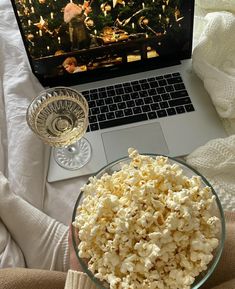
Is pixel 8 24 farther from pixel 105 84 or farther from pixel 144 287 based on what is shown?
pixel 144 287

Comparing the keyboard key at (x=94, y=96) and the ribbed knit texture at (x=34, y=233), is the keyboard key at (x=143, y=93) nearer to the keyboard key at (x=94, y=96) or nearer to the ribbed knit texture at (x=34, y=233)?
the keyboard key at (x=94, y=96)

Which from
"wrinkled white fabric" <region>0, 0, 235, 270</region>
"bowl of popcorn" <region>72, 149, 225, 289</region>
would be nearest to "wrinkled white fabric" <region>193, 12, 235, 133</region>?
"wrinkled white fabric" <region>0, 0, 235, 270</region>

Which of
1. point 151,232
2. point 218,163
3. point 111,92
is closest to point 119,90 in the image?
point 111,92

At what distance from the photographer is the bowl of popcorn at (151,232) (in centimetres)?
53

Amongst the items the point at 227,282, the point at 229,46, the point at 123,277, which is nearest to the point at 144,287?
the point at 123,277

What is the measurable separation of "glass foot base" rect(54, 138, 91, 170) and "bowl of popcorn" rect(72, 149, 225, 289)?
0.86 ft

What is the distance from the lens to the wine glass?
835mm

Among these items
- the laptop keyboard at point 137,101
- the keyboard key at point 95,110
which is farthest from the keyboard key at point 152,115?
the keyboard key at point 95,110

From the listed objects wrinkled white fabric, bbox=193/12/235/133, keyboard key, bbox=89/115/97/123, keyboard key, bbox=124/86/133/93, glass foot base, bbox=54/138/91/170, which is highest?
wrinkled white fabric, bbox=193/12/235/133

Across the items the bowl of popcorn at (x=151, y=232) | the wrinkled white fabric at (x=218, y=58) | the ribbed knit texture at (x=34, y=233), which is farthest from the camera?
the wrinkled white fabric at (x=218, y=58)

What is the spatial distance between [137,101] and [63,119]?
151 millimetres

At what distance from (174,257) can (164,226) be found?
0.13ft

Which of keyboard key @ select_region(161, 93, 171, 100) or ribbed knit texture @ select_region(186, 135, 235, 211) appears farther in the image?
keyboard key @ select_region(161, 93, 171, 100)

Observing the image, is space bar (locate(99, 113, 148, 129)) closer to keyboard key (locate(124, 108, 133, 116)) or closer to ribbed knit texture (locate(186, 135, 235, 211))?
keyboard key (locate(124, 108, 133, 116))
